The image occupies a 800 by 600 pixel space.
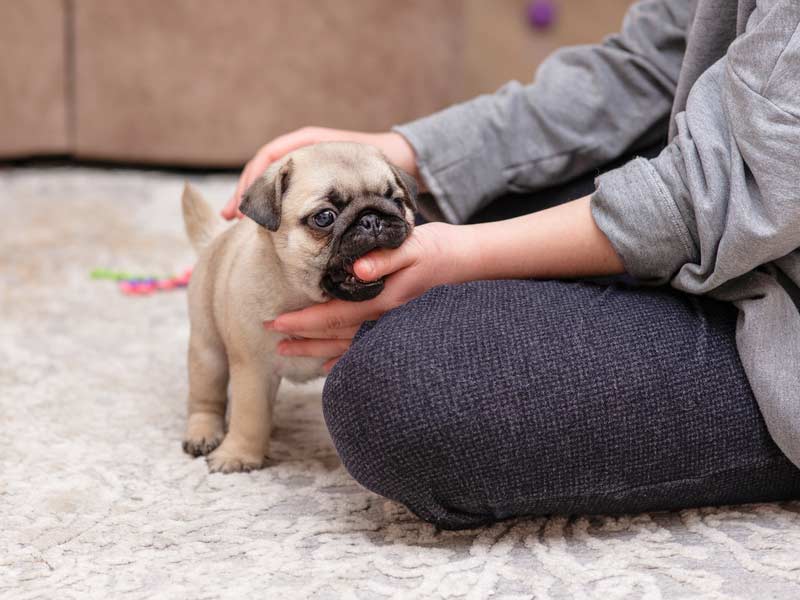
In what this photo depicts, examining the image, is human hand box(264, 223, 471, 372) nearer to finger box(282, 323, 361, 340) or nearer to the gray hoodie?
finger box(282, 323, 361, 340)

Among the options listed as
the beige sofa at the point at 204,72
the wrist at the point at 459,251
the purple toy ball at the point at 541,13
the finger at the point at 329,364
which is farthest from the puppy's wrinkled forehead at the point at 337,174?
the purple toy ball at the point at 541,13

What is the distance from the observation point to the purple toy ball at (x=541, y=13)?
12.5ft

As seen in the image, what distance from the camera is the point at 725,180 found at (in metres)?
1.02

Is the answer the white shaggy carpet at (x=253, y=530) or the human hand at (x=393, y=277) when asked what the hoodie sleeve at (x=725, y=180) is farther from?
the white shaggy carpet at (x=253, y=530)

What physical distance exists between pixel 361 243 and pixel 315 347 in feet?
0.59

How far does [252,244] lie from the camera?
1285 millimetres

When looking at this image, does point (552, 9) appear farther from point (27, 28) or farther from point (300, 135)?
A: point (300, 135)

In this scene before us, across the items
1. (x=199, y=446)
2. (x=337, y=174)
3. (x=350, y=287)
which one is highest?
(x=337, y=174)

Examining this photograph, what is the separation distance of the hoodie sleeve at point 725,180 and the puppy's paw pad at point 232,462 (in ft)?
1.73

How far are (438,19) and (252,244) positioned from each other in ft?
6.80

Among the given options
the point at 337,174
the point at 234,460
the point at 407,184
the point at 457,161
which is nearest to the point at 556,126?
the point at 457,161

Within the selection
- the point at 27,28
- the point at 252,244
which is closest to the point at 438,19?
the point at 27,28

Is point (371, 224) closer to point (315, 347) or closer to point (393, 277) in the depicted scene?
point (393, 277)

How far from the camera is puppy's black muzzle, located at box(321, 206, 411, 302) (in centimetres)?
111
